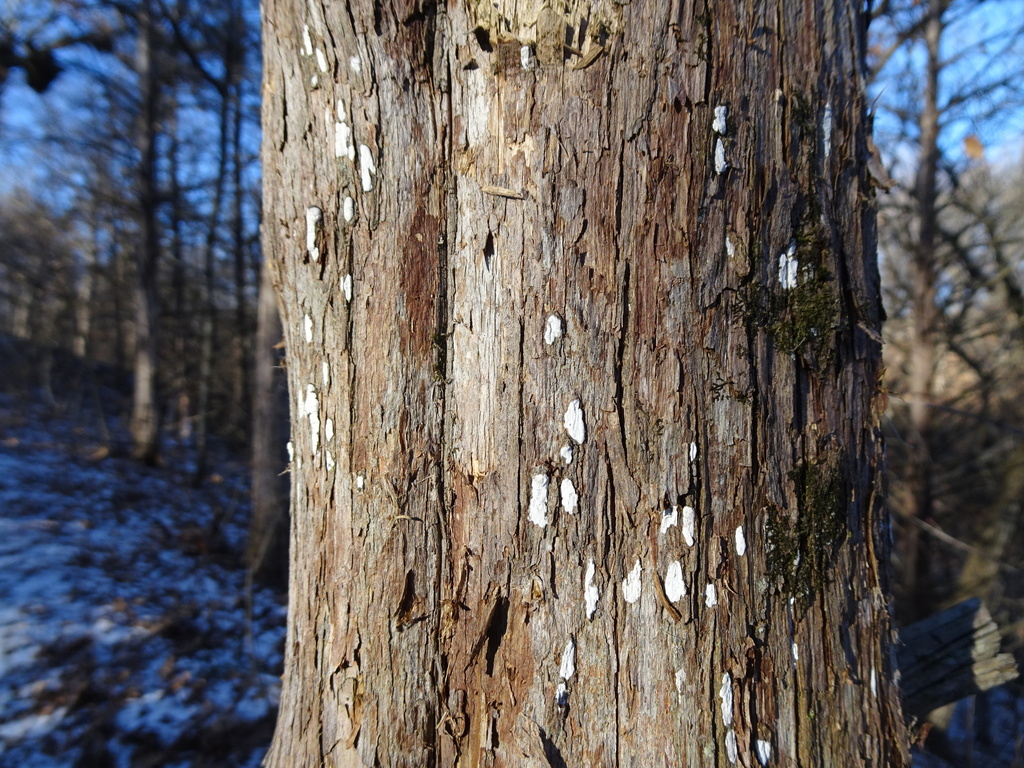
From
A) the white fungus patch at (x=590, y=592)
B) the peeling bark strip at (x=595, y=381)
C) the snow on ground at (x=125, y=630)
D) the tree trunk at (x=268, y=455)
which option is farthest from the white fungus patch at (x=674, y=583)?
the tree trunk at (x=268, y=455)

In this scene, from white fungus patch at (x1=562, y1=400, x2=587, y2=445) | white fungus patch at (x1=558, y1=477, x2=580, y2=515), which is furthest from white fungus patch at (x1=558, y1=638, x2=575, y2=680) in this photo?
white fungus patch at (x1=562, y1=400, x2=587, y2=445)

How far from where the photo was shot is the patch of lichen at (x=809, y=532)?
1.13 metres

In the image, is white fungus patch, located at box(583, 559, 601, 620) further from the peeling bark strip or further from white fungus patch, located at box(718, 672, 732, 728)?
white fungus patch, located at box(718, 672, 732, 728)

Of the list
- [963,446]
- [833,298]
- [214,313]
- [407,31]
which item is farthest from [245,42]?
[963,446]

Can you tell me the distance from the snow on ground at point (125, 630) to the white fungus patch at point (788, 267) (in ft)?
12.8

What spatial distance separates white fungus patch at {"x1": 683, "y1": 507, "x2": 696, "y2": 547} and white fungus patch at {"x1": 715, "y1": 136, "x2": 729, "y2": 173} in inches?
24.1

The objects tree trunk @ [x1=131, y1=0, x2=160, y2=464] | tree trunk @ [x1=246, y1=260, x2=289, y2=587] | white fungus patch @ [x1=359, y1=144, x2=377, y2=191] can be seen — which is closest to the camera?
white fungus patch @ [x1=359, y1=144, x2=377, y2=191]

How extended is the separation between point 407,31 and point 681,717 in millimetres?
1372

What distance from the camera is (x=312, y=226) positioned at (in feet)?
4.09

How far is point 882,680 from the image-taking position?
1223 millimetres

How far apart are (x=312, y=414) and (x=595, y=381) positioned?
62cm

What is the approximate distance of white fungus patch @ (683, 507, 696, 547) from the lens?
1.09m

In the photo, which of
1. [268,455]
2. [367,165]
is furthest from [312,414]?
[268,455]

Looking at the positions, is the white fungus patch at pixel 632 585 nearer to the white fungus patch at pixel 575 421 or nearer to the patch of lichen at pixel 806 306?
the white fungus patch at pixel 575 421
